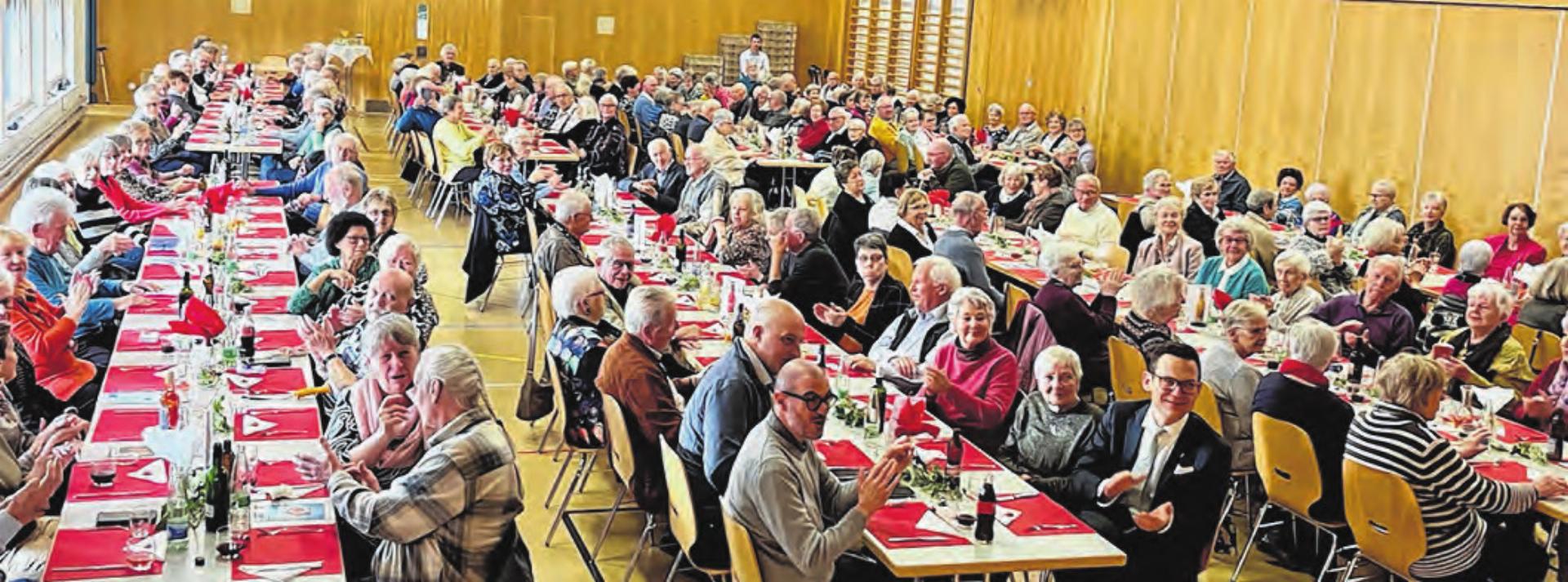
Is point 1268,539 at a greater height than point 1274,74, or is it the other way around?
point 1274,74

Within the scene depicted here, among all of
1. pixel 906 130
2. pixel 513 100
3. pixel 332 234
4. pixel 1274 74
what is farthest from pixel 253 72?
pixel 332 234

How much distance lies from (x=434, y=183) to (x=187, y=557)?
14.8 m

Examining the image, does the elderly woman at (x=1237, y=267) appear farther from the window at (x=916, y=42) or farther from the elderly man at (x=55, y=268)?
the window at (x=916, y=42)

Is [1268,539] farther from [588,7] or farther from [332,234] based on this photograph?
[588,7]

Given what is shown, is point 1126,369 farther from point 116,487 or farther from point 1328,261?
point 116,487

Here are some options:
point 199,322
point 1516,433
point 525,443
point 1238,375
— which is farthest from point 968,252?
point 199,322

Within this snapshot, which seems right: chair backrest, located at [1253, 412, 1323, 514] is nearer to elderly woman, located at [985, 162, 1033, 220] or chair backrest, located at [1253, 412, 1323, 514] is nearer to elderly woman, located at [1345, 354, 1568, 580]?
elderly woman, located at [1345, 354, 1568, 580]

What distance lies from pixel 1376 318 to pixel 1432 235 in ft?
13.4

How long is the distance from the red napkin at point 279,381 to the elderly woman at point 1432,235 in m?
9.11

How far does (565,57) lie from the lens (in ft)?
95.3

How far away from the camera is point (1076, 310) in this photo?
907 cm

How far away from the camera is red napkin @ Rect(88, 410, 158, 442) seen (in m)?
6.23

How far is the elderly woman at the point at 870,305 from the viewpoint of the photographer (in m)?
9.27

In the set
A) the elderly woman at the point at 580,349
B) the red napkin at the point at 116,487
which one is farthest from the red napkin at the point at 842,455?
the red napkin at the point at 116,487
